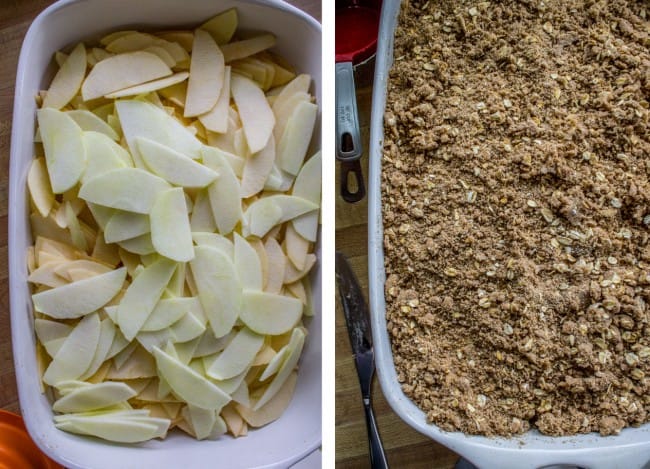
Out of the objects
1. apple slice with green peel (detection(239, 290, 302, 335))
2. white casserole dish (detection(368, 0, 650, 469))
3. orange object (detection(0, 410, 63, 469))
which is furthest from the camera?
orange object (detection(0, 410, 63, 469))

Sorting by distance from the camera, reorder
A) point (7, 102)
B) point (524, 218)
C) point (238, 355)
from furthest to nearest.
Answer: point (7, 102)
point (238, 355)
point (524, 218)

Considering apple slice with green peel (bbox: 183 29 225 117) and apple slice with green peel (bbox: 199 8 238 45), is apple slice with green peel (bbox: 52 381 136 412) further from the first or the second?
apple slice with green peel (bbox: 199 8 238 45)

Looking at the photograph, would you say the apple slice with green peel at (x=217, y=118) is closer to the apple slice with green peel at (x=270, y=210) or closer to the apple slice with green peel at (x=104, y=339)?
the apple slice with green peel at (x=270, y=210)

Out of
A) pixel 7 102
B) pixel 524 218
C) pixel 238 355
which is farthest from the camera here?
pixel 7 102

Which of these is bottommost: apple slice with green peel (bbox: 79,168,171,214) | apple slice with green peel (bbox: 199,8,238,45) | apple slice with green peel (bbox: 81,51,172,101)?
apple slice with green peel (bbox: 79,168,171,214)

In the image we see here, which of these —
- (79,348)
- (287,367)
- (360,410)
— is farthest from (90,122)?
(360,410)

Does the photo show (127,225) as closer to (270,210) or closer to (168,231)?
(168,231)

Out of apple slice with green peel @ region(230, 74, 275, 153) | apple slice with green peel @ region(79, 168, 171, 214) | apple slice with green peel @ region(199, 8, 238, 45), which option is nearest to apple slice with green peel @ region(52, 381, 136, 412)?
apple slice with green peel @ region(79, 168, 171, 214)

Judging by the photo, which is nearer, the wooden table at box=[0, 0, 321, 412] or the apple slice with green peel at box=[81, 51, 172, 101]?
the apple slice with green peel at box=[81, 51, 172, 101]
